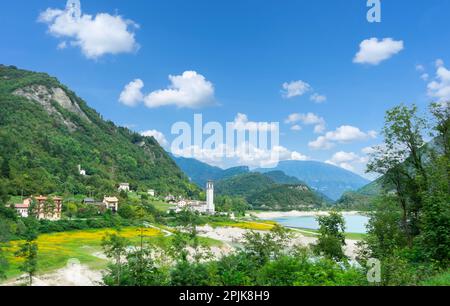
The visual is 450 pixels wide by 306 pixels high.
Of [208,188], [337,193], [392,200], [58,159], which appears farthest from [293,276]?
[337,193]

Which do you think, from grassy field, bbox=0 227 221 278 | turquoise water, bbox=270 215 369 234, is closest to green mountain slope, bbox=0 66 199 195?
grassy field, bbox=0 227 221 278

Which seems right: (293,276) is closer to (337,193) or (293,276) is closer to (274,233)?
(274,233)

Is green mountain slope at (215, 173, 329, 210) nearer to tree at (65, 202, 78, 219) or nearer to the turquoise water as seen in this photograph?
the turquoise water

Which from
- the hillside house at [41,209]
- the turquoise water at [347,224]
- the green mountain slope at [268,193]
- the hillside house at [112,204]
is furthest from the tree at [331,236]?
the green mountain slope at [268,193]

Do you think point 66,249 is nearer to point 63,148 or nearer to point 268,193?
point 63,148

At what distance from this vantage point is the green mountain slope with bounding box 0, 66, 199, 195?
2418 inches

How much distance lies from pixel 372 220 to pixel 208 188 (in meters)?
63.2

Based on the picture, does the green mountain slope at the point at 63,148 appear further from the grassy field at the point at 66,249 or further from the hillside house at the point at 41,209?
the grassy field at the point at 66,249

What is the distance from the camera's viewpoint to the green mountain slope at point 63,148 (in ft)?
201

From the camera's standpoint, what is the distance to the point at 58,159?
77375 mm

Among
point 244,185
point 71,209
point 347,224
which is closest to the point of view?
point 71,209

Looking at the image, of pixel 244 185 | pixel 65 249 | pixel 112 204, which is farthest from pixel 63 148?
pixel 244 185

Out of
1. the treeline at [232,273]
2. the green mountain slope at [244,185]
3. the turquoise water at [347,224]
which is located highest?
the green mountain slope at [244,185]

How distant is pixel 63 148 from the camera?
8894cm
